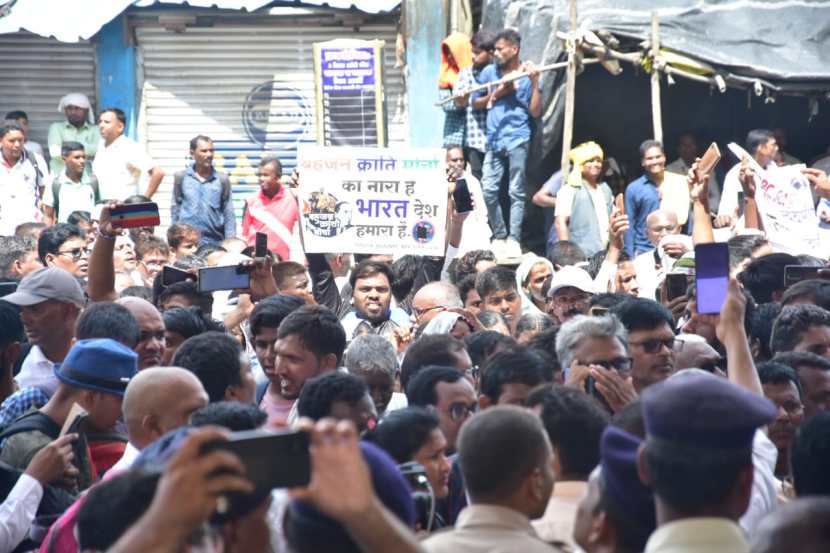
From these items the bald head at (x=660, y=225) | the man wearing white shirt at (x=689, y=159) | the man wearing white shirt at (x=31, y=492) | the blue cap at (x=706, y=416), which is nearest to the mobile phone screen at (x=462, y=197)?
the bald head at (x=660, y=225)

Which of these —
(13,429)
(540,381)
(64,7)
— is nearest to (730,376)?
(540,381)

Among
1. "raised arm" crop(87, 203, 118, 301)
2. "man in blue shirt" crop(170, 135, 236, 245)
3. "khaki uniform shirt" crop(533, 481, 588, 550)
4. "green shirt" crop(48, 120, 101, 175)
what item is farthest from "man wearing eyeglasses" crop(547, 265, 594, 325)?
"green shirt" crop(48, 120, 101, 175)

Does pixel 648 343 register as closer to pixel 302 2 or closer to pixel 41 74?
pixel 302 2

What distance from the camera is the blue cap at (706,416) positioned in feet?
11.9

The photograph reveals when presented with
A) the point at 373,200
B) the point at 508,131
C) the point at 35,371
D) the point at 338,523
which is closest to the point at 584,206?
the point at 508,131

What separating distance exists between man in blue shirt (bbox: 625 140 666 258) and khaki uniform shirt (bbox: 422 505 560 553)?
33.0 ft

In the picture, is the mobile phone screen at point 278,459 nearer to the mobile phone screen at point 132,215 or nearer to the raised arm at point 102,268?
the mobile phone screen at point 132,215

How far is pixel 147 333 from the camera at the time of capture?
7410mm

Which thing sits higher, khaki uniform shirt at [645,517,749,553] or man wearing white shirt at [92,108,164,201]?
man wearing white shirt at [92,108,164,201]

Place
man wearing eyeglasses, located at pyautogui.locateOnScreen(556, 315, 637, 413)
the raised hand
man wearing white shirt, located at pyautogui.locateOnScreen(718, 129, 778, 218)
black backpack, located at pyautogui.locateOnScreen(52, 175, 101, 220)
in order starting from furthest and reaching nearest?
black backpack, located at pyautogui.locateOnScreen(52, 175, 101, 220), man wearing white shirt, located at pyautogui.locateOnScreen(718, 129, 778, 218), man wearing eyeglasses, located at pyautogui.locateOnScreen(556, 315, 637, 413), the raised hand

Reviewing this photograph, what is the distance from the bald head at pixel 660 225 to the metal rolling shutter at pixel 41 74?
712cm

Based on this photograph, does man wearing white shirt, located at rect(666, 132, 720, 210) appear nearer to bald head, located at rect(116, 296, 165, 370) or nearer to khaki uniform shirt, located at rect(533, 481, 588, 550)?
bald head, located at rect(116, 296, 165, 370)

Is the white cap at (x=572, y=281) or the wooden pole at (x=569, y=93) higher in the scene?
the wooden pole at (x=569, y=93)

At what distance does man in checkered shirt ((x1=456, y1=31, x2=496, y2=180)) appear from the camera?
15002 mm
